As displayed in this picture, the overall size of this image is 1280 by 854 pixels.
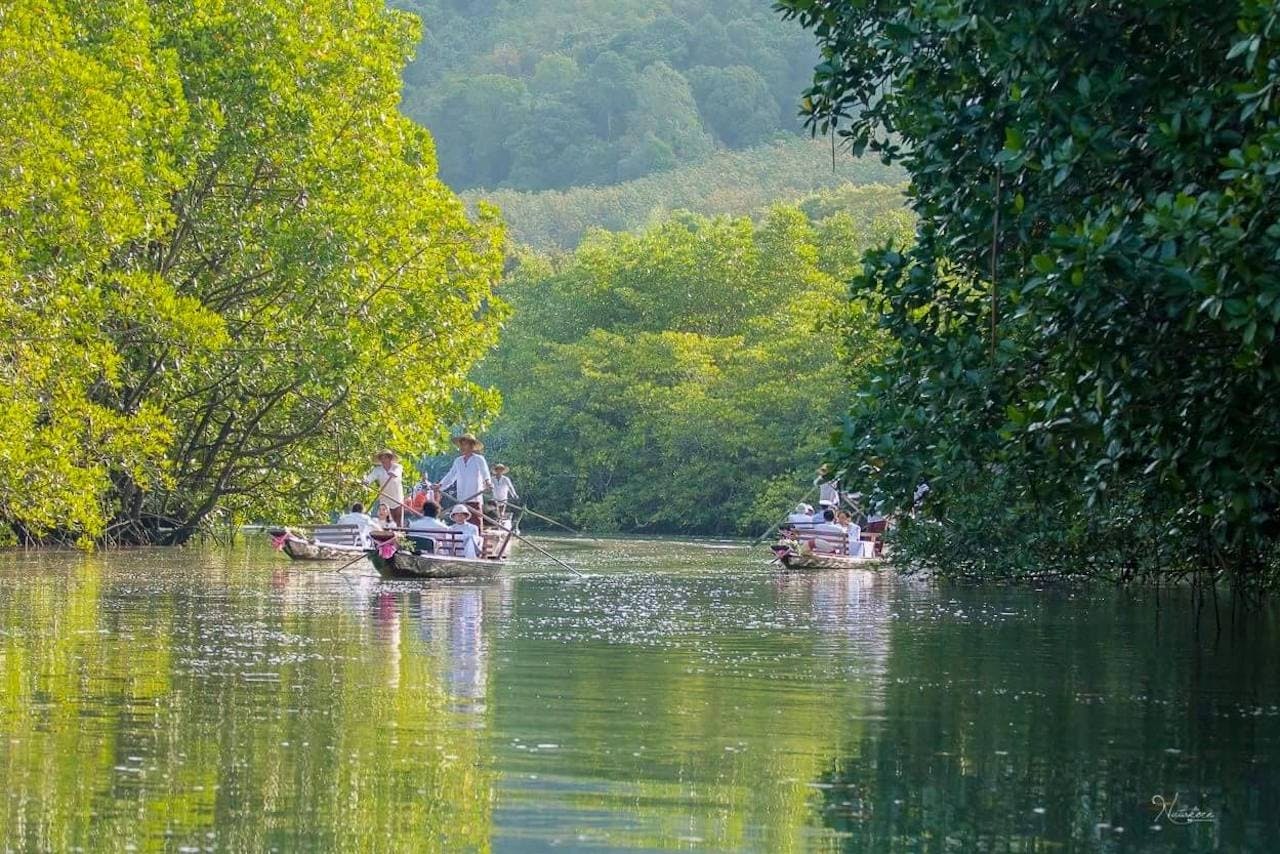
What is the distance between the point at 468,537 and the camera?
2634 cm

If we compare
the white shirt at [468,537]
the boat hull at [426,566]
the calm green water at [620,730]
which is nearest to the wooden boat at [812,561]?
the white shirt at [468,537]

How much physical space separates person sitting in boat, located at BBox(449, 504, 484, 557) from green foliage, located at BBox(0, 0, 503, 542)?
185 inches

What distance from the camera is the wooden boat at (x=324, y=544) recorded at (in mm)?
31203

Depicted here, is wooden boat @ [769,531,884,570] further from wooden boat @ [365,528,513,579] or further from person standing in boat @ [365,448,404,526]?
wooden boat @ [365,528,513,579]

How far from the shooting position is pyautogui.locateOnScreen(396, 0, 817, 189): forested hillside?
143250mm

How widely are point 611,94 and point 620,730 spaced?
136608 millimetres

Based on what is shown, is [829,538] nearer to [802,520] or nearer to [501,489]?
[802,520]

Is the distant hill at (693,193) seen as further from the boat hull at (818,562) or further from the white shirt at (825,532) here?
the boat hull at (818,562)

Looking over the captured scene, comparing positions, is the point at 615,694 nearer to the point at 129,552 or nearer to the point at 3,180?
the point at 3,180

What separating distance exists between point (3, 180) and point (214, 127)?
274 inches

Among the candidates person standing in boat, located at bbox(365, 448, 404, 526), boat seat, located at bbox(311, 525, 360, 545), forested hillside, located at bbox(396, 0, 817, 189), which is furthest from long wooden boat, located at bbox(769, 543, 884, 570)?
forested hillside, located at bbox(396, 0, 817, 189)

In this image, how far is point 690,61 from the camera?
153250 mm

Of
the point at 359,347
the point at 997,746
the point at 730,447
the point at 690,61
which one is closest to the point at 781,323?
the point at 730,447

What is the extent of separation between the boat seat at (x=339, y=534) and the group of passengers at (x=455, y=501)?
0.33 feet
